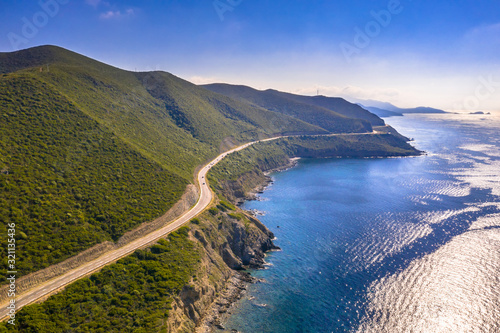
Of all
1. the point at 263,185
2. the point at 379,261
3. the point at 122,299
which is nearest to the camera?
the point at 122,299

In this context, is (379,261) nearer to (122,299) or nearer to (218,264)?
(218,264)

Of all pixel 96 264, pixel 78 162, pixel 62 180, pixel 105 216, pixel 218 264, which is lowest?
pixel 218 264

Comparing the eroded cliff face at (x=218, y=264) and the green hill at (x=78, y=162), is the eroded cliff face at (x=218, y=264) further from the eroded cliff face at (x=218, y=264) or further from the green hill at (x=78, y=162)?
the green hill at (x=78, y=162)

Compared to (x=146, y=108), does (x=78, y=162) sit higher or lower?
lower

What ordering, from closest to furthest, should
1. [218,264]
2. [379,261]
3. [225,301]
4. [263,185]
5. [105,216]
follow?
1. [225,301]
2. [105,216]
3. [218,264]
4. [379,261]
5. [263,185]

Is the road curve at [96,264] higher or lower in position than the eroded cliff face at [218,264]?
higher

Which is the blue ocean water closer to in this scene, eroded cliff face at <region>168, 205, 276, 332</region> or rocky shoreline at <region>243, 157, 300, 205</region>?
eroded cliff face at <region>168, 205, 276, 332</region>

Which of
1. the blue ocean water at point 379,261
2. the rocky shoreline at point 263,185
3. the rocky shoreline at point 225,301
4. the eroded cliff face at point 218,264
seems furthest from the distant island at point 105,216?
the blue ocean water at point 379,261

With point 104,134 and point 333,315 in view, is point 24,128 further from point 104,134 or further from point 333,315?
point 333,315

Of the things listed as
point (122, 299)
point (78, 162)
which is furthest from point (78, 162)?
point (122, 299)
